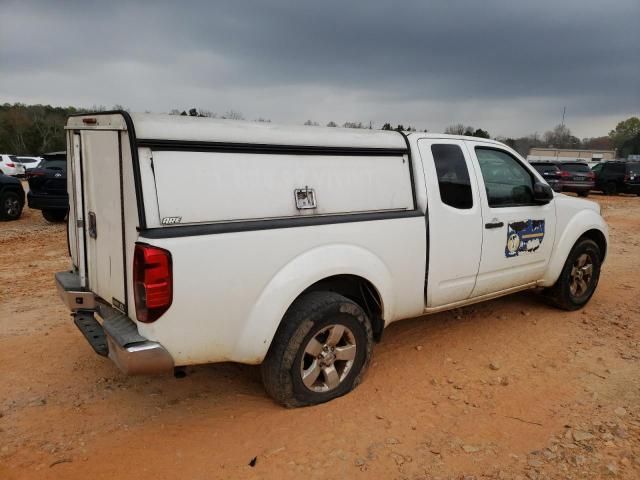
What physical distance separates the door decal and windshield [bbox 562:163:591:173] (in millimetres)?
18866

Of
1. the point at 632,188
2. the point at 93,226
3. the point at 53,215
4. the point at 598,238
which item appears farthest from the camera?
the point at 632,188

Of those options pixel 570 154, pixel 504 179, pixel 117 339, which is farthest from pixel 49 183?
pixel 570 154

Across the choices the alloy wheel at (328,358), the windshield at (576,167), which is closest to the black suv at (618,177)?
the windshield at (576,167)

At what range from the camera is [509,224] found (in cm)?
449

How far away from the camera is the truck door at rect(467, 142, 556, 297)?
4.36 metres

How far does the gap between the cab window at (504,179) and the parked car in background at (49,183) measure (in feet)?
30.6

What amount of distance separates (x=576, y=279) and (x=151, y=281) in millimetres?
4668

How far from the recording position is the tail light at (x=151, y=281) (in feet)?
8.75

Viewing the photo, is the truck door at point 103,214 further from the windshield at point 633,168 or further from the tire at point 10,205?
the windshield at point 633,168

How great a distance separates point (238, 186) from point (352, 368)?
5.15 feet

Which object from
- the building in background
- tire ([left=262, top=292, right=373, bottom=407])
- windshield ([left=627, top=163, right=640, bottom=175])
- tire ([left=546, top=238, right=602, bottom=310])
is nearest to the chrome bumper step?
tire ([left=262, top=292, right=373, bottom=407])

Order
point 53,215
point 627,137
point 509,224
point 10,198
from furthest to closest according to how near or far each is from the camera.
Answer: point 627,137
point 10,198
point 53,215
point 509,224

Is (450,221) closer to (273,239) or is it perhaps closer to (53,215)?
(273,239)

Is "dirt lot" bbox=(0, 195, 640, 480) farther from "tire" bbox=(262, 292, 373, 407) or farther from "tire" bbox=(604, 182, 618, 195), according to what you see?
"tire" bbox=(604, 182, 618, 195)
